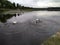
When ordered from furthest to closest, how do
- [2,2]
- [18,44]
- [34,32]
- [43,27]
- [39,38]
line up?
[2,2]
[43,27]
[34,32]
[39,38]
[18,44]

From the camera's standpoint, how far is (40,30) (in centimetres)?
2781

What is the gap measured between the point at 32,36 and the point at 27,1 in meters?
35.5

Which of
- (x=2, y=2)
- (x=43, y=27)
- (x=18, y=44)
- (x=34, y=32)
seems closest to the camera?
(x=18, y=44)

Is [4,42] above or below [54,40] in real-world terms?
below

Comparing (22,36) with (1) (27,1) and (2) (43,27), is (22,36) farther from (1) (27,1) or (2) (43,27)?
(1) (27,1)

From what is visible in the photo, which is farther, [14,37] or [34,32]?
[34,32]

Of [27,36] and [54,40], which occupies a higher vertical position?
[54,40]

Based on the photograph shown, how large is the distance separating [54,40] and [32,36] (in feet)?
26.0

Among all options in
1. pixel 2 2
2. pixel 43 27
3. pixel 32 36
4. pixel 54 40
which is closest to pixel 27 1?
pixel 2 2

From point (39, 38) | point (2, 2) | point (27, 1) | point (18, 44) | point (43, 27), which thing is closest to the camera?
point (18, 44)

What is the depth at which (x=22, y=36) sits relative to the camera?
24906 millimetres

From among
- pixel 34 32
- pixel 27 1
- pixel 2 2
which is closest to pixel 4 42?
pixel 34 32

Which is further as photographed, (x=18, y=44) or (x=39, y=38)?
(x=39, y=38)

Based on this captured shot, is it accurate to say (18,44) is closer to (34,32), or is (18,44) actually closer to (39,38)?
(39,38)
